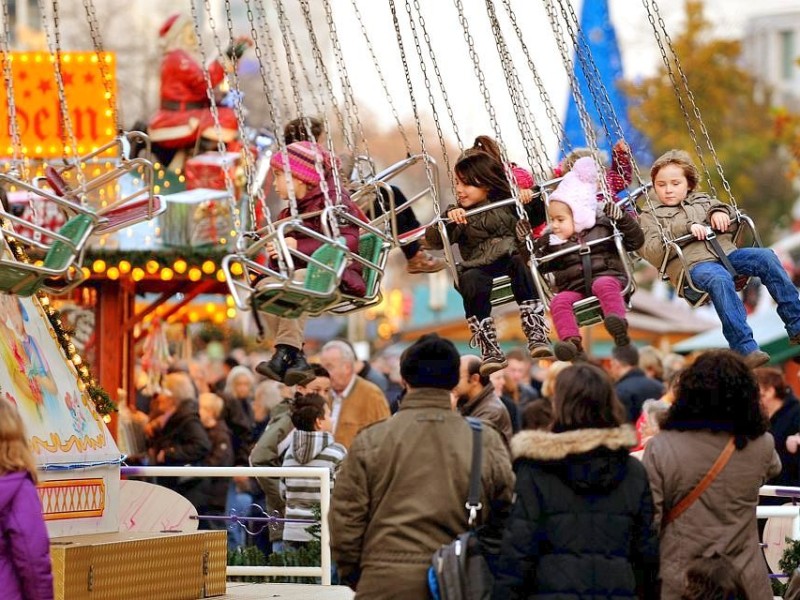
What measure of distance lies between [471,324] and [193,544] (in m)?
2.29

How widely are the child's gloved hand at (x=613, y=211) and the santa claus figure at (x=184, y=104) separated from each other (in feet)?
32.9

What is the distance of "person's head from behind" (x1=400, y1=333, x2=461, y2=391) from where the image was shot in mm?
7805

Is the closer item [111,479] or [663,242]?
[663,242]

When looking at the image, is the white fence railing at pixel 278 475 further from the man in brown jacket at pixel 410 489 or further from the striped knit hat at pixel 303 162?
the man in brown jacket at pixel 410 489

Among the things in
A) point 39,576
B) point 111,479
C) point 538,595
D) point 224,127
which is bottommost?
point 538,595

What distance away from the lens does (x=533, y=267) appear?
10914 millimetres

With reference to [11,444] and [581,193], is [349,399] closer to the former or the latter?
[581,193]

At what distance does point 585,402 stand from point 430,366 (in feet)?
2.42

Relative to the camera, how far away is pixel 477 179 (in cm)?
1152

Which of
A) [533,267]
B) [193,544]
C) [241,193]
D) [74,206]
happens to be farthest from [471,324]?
[241,193]

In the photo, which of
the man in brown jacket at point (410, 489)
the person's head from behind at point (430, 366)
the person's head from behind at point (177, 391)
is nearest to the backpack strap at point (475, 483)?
the man in brown jacket at point (410, 489)

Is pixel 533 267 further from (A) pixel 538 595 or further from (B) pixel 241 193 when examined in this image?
(B) pixel 241 193

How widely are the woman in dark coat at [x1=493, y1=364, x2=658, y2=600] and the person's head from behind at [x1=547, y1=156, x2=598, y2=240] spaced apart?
369 centimetres

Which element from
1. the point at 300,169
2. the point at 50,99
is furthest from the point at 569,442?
the point at 50,99
